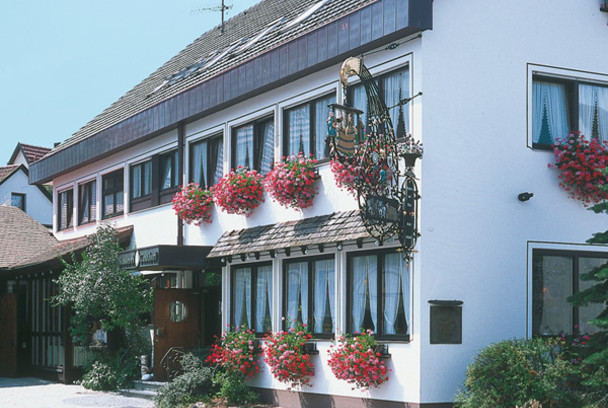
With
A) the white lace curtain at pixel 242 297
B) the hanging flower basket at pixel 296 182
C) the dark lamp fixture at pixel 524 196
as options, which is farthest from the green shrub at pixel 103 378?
the dark lamp fixture at pixel 524 196

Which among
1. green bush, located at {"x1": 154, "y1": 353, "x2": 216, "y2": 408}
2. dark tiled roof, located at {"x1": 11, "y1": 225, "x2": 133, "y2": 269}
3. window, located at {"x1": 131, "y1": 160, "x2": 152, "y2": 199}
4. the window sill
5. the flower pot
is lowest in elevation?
green bush, located at {"x1": 154, "y1": 353, "x2": 216, "y2": 408}

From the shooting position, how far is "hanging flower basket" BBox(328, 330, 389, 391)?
47.9 feet

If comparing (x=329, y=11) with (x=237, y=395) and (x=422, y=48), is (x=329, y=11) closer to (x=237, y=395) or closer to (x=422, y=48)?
(x=422, y=48)

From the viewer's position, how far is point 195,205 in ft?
66.2

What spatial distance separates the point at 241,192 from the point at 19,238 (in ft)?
44.5

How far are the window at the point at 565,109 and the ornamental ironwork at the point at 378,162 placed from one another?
2500 millimetres

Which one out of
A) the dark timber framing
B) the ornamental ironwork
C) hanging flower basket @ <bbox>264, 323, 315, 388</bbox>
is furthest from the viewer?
hanging flower basket @ <bbox>264, 323, 315, 388</bbox>

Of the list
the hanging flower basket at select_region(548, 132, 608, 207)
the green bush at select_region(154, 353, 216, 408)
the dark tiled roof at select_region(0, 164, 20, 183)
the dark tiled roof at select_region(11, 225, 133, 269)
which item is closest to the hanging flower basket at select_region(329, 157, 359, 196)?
the hanging flower basket at select_region(548, 132, 608, 207)

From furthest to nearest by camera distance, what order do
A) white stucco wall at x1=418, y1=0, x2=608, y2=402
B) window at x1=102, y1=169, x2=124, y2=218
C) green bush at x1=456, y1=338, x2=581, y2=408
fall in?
window at x1=102, y1=169, x2=124, y2=218 → white stucco wall at x1=418, y1=0, x2=608, y2=402 → green bush at x1=456, y1=338, x2=581, y2=408

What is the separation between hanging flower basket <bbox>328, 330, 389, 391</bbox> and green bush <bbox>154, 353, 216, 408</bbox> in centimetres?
360

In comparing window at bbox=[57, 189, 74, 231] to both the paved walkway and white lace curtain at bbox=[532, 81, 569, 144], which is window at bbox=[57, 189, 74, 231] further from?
white lace curtain at bbox=[532, 81, 569, 144]

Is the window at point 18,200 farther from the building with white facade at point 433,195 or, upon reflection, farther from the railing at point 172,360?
the building with white facade at point 433,195

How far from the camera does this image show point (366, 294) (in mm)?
15695

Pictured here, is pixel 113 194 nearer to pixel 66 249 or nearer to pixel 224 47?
pixel 66 249
